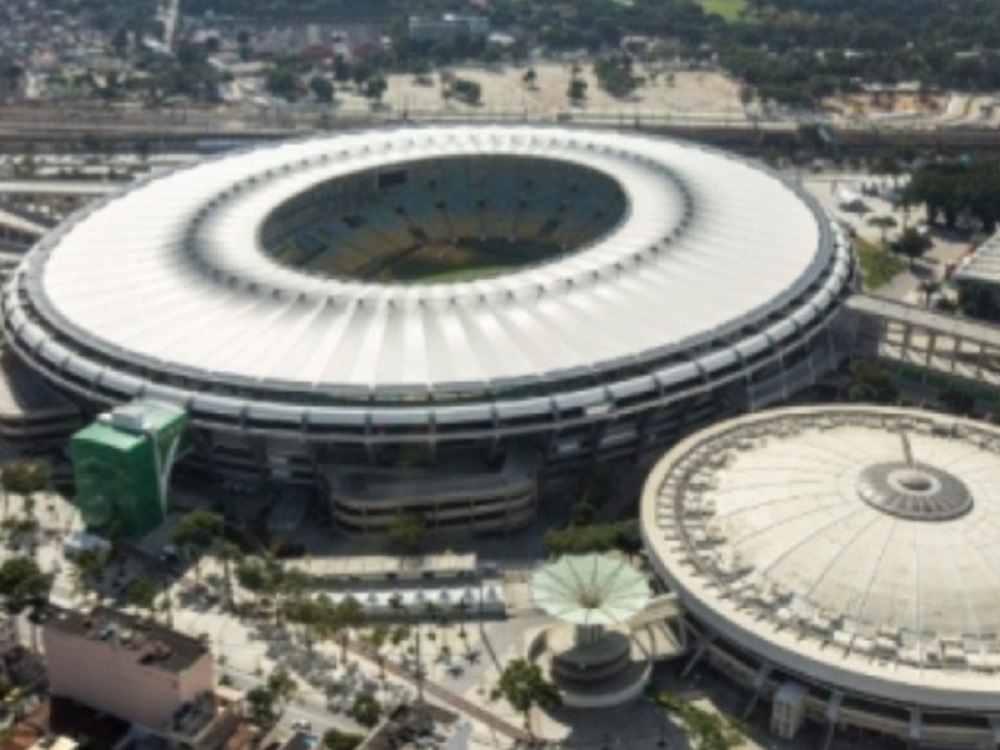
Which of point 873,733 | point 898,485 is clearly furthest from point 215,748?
point 898,485

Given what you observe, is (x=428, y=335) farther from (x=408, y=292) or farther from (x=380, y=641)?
(x=380, y=641)

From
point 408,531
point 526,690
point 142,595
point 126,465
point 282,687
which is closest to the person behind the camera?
point 526,690

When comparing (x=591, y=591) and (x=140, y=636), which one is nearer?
(x=140, y=636)

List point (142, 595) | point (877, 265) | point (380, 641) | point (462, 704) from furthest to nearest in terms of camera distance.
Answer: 1. point (877, 265)
2. point (142, 595)
3. point (380, 641)
4. point (462, 704)

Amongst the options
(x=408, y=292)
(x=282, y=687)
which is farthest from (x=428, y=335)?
(x=282, y=687)

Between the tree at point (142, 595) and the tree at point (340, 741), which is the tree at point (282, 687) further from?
the tree at point (142, 595)

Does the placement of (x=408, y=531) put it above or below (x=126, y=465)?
below
